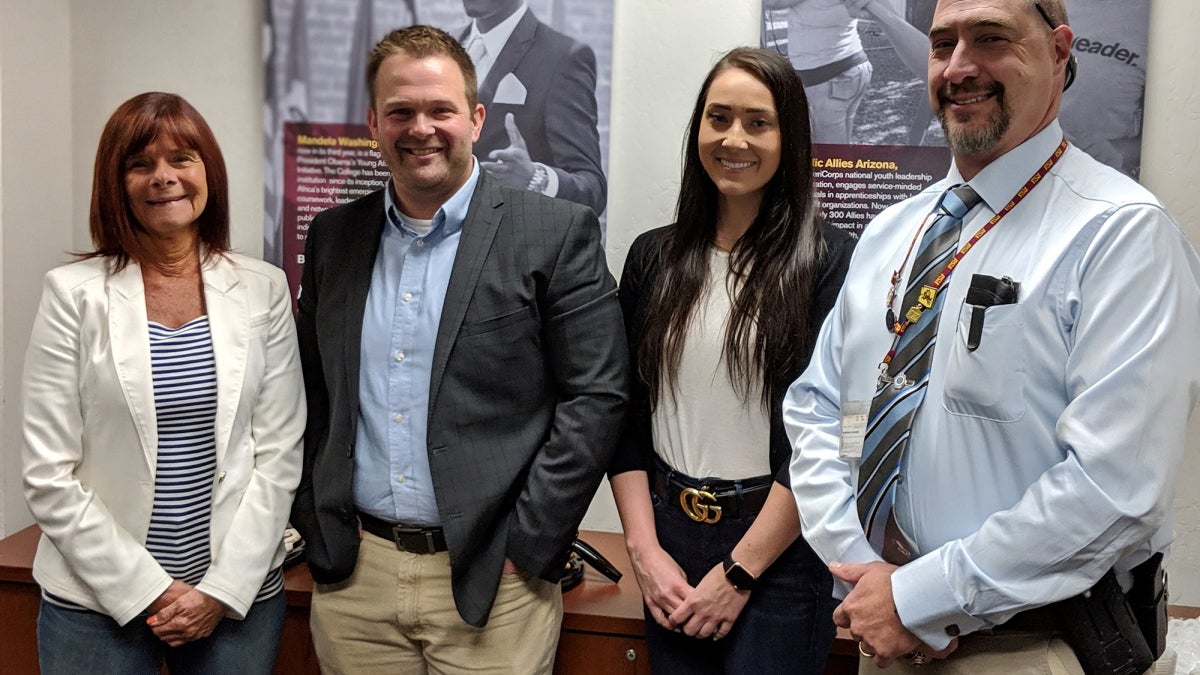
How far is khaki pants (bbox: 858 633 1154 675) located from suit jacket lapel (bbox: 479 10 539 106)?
193 centimetres

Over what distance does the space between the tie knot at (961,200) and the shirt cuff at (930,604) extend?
21.3 inches

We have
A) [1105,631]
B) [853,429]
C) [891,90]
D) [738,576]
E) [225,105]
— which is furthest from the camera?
[225,105]

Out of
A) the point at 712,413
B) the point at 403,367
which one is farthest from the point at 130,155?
the point at 712,413

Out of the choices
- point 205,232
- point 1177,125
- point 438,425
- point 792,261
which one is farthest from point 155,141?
point 1177,125

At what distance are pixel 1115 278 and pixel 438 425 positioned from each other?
120cm

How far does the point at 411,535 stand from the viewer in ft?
6.79

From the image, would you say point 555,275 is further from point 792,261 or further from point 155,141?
point 155,141

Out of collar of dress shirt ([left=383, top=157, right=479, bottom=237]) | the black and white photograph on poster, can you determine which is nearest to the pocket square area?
the black and white photograph on poster

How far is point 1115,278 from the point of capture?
1430 millimetres

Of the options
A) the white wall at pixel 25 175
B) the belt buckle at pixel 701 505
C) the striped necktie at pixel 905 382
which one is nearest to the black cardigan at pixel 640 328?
the belt buckle at pixel 701 505

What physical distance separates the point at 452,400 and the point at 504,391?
0.10m

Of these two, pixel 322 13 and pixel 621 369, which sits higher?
pixel 322 13

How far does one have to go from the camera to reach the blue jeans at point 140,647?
2.03 m

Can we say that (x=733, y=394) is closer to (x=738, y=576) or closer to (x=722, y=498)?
(x=722, y=498)
